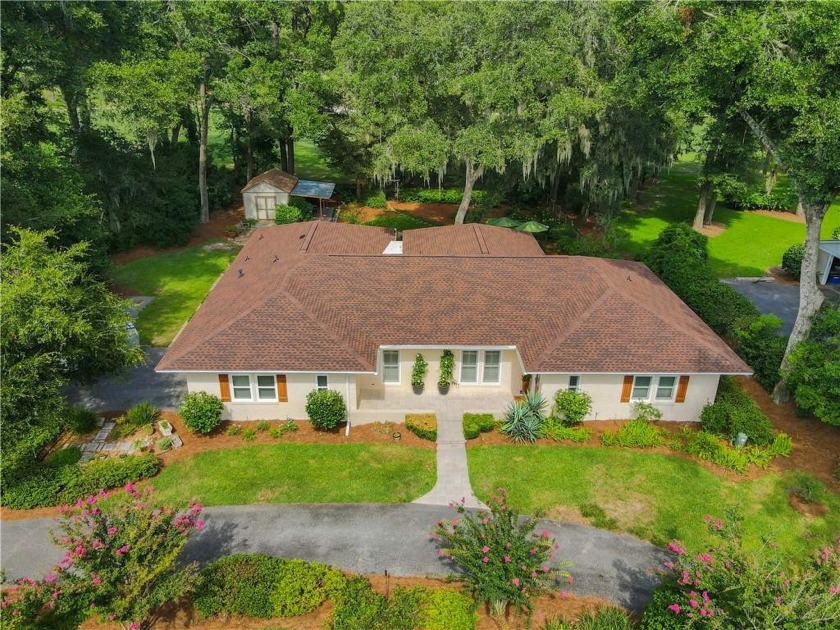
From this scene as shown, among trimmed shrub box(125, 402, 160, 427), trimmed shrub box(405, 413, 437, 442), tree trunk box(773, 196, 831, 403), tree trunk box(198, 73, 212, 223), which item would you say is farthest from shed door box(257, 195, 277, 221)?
tree trunk box(773, 196, 831, 403)

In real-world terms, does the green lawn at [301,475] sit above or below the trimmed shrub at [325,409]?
below

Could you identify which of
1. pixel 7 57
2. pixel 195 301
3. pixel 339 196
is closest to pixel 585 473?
pixel 195 301

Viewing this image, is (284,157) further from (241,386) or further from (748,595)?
(748,595)

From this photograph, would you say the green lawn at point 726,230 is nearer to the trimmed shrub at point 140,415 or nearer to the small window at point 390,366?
the small window at point 390,366

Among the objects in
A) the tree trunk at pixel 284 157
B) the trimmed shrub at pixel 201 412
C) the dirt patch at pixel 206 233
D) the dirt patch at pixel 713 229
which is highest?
the tree trunk at pixel 284 157

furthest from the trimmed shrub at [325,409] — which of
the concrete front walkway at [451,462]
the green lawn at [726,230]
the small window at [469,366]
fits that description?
the green lawn at [726,230]

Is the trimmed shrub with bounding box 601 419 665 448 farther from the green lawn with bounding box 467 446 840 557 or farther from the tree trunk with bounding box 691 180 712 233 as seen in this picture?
the tree trunk with bounding box 691 180 712 233

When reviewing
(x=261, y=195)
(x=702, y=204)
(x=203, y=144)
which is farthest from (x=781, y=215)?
(x=203, y=144)

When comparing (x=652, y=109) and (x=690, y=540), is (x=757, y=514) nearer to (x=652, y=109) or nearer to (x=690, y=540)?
(x=690, y=540)
